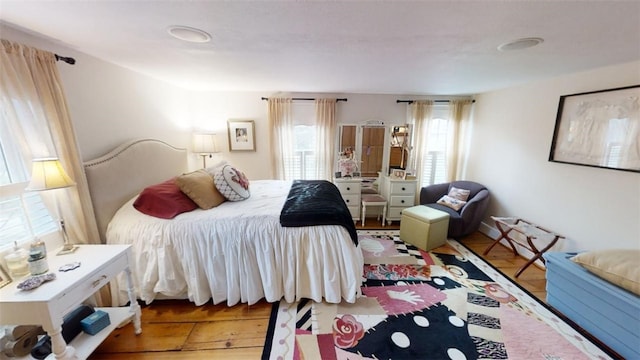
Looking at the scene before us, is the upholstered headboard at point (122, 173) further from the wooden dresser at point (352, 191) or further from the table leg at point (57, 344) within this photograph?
the wooden dresser at point (352, 191)

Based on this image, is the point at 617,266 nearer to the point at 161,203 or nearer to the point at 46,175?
the point at 161,203

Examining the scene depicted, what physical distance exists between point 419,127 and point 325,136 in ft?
5.29

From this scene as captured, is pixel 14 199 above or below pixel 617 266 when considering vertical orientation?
above

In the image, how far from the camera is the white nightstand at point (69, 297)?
3.61 feet

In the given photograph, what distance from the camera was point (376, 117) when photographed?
12.9 feet

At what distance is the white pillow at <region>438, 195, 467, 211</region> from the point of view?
3.32 metres

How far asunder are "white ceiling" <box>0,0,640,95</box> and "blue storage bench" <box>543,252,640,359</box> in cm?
165

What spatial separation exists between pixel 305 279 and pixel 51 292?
5.03 ft

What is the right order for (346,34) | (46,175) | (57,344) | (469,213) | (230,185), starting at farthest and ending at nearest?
(469,213) < (230,185) < (346,34) < (46,175) < (57,344)

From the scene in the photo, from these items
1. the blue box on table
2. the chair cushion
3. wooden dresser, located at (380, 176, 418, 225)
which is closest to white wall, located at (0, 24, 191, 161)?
the blue box on table

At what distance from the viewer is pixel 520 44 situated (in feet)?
5.24

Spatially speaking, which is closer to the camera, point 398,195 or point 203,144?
point 203,144

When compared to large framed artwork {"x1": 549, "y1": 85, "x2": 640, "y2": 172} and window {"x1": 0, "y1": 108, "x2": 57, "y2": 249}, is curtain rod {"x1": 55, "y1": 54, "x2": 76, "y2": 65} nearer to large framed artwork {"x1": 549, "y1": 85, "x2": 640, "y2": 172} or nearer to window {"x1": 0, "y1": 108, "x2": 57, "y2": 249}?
window {"x1": 0, "y1": 108, "x2": 57, "y2": 249}

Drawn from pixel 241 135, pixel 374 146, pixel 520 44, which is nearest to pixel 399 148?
pixel 374 146
